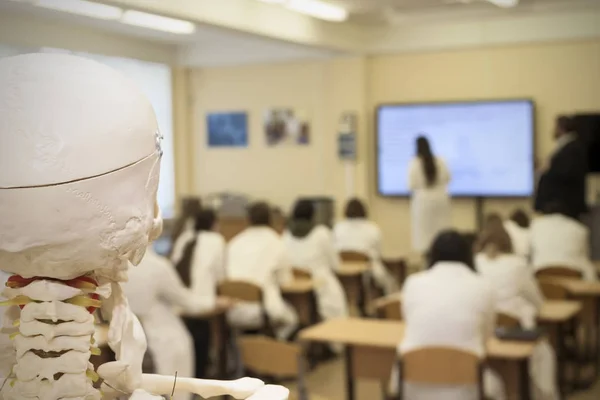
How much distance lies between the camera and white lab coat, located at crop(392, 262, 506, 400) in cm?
393

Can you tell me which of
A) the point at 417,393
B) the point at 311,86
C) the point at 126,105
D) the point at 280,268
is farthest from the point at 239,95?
the point at 126,105

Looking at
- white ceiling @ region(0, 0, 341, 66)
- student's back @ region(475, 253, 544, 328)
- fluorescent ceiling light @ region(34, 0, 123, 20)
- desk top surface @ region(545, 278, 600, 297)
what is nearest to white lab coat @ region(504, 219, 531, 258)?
desk top surface @ region(545, 278, 600, 297)

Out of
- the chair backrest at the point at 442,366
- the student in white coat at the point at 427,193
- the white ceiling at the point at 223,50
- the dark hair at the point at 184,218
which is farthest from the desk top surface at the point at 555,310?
the white ceiling at the point at 223,50

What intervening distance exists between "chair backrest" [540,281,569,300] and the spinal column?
4.40m

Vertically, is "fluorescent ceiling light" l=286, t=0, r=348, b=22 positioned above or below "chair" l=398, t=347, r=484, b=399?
above

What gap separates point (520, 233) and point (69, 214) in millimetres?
5869

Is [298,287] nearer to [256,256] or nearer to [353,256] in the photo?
[256,256]

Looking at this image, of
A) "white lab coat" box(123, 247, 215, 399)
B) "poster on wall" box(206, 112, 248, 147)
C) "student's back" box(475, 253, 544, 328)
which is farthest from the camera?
"poster on wall" box(206, 112, 248, 147)

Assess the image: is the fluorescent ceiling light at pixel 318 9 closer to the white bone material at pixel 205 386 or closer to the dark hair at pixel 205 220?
the dark hair at pixel 205 220

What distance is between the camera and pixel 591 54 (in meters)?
8.80

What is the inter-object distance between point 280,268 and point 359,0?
2.92 m

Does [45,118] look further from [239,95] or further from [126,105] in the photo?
[239,95]

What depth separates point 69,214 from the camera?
5.07 feet

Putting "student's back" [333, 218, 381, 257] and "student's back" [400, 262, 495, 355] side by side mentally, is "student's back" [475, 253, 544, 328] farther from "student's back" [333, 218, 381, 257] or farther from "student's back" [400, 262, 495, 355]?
"student's back" [333, 218, 381, 257]
